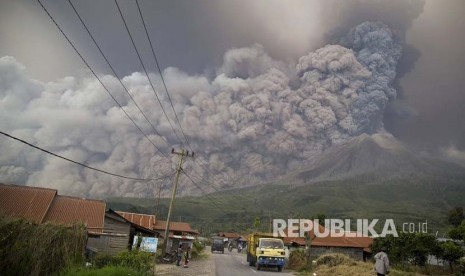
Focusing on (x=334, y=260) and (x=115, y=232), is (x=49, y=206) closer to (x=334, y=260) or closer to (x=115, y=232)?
(x=115, y=232)

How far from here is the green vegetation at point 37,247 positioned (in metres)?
13.8

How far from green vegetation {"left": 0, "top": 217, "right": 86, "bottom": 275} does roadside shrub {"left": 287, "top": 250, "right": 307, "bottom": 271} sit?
2639 cm

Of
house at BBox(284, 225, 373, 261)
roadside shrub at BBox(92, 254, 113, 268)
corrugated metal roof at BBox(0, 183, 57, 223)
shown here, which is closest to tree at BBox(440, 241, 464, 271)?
house at BBox(284, 225, 373, 261)

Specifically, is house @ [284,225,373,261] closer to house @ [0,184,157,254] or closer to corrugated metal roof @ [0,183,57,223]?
house @ [0,184,157,254]

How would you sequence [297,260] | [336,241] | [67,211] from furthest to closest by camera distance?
[336,241], [297,260], [67,211]

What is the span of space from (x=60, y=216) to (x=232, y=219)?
166 meters

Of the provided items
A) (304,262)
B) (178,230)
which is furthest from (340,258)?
(178,230)

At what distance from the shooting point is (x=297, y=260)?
40.1 meters

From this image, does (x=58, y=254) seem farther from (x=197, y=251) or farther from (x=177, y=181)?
(x=197, y=251)

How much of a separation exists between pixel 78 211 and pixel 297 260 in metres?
21.7

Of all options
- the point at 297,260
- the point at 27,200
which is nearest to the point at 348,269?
the point at 297,260

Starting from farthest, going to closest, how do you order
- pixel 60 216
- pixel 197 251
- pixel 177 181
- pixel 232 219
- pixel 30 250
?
pixel 232 219, pixel 197 251, pixel 177 181, pixel 60 216, pixel 30 250

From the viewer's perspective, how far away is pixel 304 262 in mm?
38938


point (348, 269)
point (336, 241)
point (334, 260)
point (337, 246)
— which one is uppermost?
point (336, 241)
